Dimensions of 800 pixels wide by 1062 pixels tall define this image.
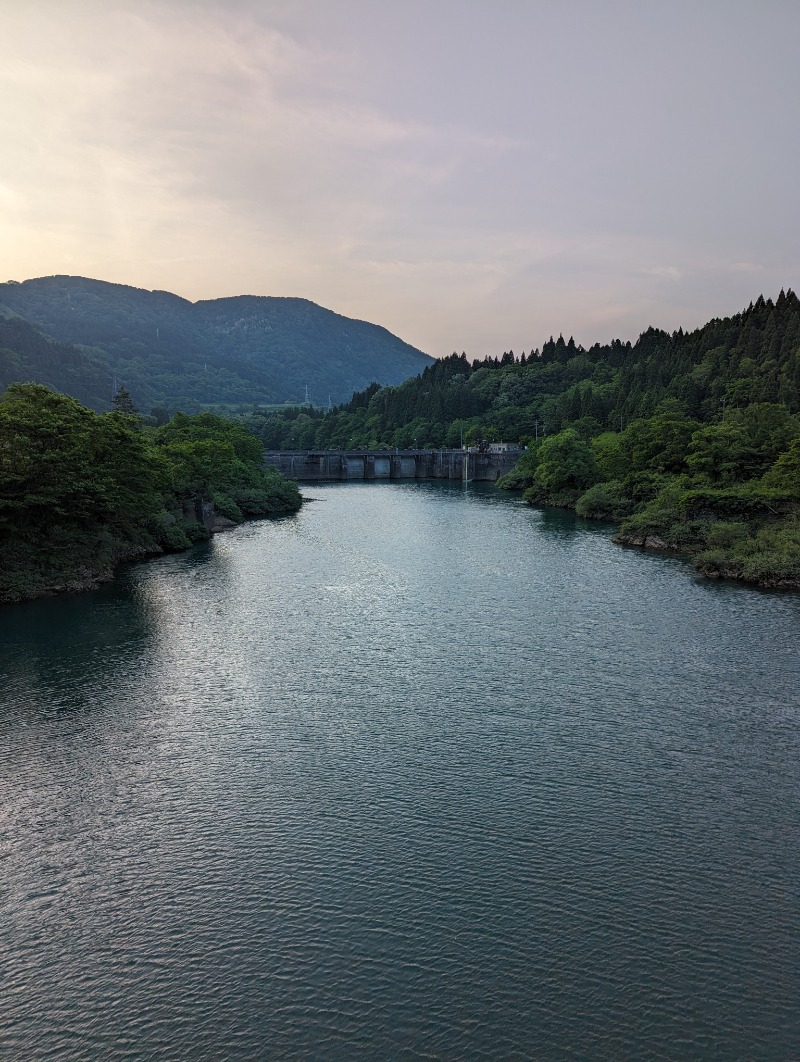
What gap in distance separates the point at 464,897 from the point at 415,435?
14804 centimetres

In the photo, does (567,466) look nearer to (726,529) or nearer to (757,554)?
(726,529)

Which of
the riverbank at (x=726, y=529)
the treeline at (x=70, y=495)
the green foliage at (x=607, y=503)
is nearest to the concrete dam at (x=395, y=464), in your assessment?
the green foliage at (x=607, y=503)

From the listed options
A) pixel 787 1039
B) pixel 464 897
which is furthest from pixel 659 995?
pixel 464 897

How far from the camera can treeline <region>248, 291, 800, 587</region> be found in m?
50.9

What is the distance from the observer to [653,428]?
70312 millimetres

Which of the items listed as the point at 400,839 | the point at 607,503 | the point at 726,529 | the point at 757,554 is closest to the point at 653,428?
the point at 607,503

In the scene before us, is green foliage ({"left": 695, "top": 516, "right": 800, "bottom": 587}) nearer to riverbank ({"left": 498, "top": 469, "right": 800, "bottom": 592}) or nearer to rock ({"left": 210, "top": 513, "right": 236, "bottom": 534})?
riverbank ({"left": 498, "top": 469, "right": 800, "bottom": 592})

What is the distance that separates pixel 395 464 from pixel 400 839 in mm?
129274

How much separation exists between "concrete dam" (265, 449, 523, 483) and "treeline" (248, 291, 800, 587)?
10521 mm

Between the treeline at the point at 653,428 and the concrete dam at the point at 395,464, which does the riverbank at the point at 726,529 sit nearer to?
the treeline at the point at 653,428

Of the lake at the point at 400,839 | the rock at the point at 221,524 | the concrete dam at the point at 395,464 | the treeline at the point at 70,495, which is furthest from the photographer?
the concrete dam at the point at 395,464

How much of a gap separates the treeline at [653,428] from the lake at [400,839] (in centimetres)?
2008

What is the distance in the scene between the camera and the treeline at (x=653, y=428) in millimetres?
50906

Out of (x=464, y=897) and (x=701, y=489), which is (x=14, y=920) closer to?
(x=464, y=897)
